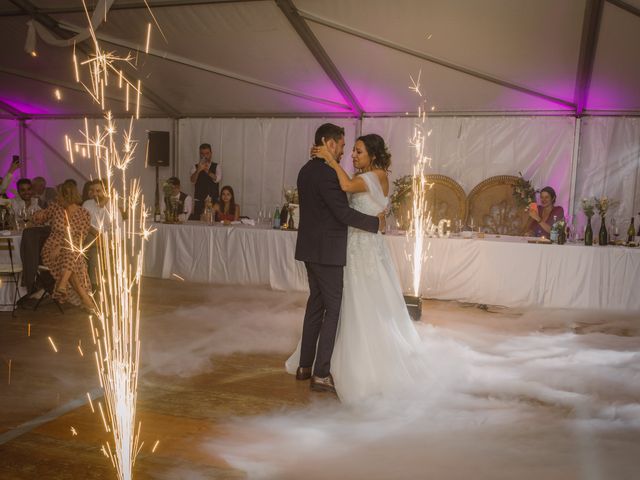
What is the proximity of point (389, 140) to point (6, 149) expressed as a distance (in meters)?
7.36

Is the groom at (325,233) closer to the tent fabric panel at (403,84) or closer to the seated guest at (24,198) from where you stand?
the tent fabric panel at (403,84)

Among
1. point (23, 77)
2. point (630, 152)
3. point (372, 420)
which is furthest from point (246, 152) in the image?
point (372, 420)

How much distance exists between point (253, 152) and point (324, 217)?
6110mm

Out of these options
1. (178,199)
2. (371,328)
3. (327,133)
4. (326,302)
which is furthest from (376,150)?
(178,199)

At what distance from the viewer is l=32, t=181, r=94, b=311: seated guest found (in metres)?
5.13

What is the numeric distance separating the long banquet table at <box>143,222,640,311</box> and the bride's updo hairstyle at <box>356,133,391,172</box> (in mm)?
2522

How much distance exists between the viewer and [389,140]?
27.5 ft

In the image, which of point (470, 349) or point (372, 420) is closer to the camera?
point (372, 420)

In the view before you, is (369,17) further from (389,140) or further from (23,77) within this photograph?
(23,77)

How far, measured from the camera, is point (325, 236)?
10.8ft

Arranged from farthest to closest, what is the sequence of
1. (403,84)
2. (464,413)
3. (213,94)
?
(213,94)
(403,84)
(464,413)

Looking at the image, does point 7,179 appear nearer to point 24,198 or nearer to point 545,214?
point 24,198

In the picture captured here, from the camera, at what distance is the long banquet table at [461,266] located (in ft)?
18.5

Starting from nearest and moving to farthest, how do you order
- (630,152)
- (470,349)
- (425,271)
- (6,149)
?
1. (470,349)
2. (425,271)
3. (630,152)
4. (6,149)
